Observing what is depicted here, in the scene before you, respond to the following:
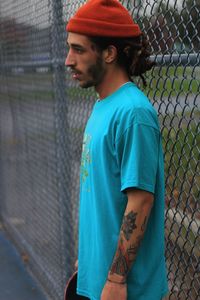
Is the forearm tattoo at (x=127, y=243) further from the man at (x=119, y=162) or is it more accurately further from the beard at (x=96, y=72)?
the beard at (x=96, y=72)

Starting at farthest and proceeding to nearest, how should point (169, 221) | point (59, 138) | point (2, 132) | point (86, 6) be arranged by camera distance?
point (2, 132), point (59, 138), point (169, 221), point (86, 6)

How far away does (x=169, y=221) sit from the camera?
2.57m

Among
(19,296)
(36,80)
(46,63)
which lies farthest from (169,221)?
(19,296)

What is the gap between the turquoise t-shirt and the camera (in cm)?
184

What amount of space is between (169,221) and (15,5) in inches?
110

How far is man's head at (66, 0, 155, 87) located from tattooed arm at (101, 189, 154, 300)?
0.49m

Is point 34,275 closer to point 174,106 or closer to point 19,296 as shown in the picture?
point 19,296

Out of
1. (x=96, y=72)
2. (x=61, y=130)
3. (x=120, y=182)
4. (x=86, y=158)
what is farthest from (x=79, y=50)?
(x=61, y=130)

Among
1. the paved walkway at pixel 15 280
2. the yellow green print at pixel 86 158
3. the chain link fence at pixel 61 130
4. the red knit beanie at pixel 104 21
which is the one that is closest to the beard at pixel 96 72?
the red knit beanie at pixel 104 21

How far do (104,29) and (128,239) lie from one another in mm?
751

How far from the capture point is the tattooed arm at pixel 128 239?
1857 millimetres

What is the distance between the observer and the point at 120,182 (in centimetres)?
194

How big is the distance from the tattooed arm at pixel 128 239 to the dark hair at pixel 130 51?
0.49m

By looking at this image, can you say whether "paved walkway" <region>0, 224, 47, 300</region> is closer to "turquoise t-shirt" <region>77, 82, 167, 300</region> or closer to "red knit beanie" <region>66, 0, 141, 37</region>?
"turquoise t-shirt" <region>77, 82, 167, 300</region>
